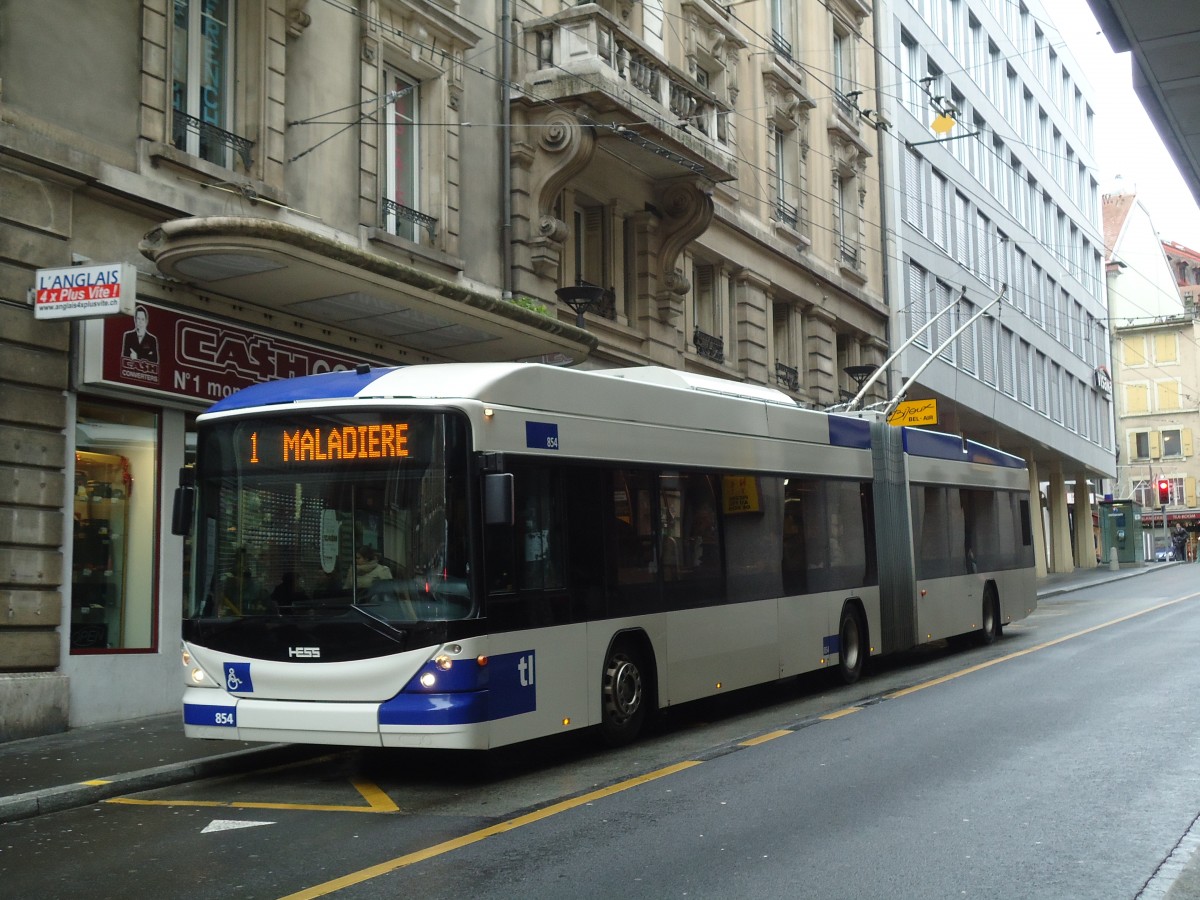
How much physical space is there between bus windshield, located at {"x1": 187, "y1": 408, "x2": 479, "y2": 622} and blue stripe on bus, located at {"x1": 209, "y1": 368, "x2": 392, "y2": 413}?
0.70 feet

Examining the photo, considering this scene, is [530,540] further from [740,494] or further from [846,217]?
[846,217]

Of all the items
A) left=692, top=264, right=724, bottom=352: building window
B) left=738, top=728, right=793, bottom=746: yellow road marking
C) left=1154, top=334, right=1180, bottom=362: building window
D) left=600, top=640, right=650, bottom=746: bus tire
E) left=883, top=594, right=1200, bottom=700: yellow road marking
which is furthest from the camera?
left=1154, top=334, right=1180, bottom=362: building window

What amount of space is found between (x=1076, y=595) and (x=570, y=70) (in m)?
23.0

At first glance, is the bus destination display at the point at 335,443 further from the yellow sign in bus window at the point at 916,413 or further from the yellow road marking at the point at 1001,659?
the yellow sign in bus window at the point at 916,413

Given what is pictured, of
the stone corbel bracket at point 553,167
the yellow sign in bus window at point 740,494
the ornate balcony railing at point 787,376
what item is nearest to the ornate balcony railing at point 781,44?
the ornate balcony railing at point 787,376

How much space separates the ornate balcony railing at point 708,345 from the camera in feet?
83.5

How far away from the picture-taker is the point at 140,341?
1328 centimetres

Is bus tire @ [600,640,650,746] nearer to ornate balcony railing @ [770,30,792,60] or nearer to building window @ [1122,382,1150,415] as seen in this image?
ornate balcony railing @ [770,30,792,60]

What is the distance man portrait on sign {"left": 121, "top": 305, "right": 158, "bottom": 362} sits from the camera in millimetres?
13109

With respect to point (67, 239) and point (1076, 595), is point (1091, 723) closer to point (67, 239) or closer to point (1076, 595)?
point (67, 239)

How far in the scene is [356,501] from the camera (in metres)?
9.14

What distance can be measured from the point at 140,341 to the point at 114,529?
187 cm

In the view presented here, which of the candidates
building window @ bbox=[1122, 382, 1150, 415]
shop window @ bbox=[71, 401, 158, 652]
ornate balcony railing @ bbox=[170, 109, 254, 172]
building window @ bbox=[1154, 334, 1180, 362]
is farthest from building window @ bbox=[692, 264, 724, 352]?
building window @ bbox=[1154, 334, 1180, 362]

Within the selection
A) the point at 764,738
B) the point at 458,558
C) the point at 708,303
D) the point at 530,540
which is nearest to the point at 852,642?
the point at 764,738
